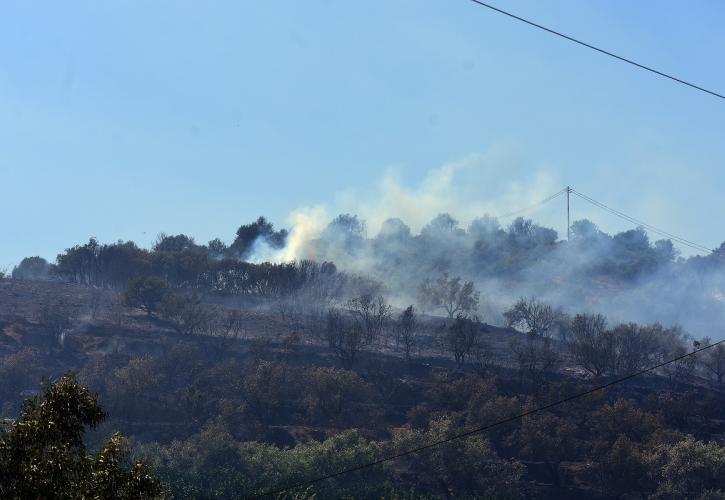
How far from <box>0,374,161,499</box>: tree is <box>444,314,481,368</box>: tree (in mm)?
100384

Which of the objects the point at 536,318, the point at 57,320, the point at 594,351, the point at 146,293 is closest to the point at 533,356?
the point at 594,351

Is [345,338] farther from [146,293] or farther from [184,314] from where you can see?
[146,293]

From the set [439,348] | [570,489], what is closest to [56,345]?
[439,348]

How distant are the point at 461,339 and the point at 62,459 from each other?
103571 mm

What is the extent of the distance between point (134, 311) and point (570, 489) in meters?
72.9

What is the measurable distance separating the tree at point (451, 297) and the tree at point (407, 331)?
1818 centimetres

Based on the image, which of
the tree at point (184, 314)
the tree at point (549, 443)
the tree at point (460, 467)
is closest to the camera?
the tree at point (460, 467)

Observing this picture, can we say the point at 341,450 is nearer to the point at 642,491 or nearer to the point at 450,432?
the point at 450,432

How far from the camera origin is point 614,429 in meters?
97.3

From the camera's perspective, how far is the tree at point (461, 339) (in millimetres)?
120250

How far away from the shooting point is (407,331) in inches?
5044

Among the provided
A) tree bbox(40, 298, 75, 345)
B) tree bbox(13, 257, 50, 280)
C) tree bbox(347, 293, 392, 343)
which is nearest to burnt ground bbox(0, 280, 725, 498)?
tree bbox(40, 298, 75, 345)

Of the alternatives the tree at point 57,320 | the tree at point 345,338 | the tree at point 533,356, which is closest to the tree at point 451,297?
the tree at point 533,356

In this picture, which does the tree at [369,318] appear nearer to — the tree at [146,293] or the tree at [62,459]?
the tree at [146,293]
